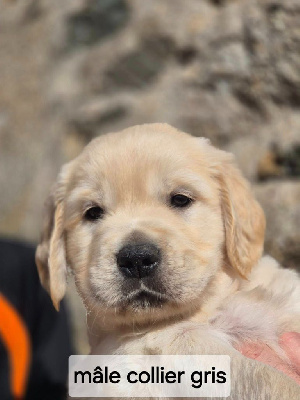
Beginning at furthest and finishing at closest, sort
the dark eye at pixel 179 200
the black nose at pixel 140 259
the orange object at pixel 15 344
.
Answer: the orange object at pixel 15 344 → the dark eye at pixel 179 200 → the black nose at pixel 140 259

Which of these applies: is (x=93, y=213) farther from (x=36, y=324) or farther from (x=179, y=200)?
(x=36, y=324)

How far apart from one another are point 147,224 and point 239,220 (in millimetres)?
612

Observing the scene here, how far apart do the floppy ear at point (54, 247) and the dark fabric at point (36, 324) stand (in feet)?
5.06

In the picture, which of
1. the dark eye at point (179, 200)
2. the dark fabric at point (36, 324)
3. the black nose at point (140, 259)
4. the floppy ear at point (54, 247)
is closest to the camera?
the black nose at point (140, 259)

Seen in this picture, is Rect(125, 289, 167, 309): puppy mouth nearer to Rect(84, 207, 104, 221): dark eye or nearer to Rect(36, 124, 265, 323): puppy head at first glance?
Rect(36, 124, 265, 323): puppy head

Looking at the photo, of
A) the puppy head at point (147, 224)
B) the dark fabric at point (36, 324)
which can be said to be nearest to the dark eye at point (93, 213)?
the puppy head at point (147, 224)

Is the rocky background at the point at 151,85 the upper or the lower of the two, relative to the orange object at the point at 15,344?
upper

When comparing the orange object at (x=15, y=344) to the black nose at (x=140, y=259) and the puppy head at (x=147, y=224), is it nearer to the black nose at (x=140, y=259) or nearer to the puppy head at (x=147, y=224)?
the puppy head at (x=147, y=224)

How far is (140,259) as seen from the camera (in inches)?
95.0

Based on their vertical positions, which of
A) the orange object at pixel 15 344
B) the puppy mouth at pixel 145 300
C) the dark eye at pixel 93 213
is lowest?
the orange object at pixel 15 344

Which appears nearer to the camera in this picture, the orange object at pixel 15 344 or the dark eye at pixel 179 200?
the dark eye at pixel 179 200

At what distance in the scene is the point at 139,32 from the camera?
551 cm

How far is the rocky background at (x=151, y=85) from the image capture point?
14.7ft

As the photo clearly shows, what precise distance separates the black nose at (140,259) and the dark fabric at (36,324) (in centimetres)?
232
